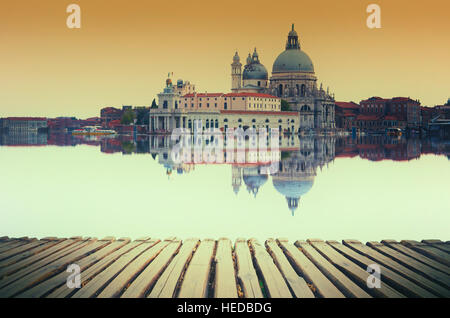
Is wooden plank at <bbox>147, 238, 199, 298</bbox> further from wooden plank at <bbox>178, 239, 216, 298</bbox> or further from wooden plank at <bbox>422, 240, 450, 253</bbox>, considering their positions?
wooden plank at <bbox>422, 240, 450, 253</bbox>

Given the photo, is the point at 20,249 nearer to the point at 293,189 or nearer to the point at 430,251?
the point at 430,251

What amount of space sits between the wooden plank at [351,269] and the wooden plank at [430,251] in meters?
0.83

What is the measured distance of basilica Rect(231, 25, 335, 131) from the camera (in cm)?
7881

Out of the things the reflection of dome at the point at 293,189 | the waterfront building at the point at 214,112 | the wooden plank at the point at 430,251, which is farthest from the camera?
the waterfront building at the point at 214,112

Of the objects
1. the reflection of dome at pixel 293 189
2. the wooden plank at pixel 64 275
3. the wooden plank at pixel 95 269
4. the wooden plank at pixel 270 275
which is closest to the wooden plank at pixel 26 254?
the wooden plank at pixel 64 275

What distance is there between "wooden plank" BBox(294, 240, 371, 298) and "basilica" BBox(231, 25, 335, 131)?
72706mm

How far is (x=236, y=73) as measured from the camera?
82562 mm

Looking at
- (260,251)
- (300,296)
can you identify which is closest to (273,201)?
(260,251)

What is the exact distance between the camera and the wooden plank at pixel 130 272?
13.7 ft

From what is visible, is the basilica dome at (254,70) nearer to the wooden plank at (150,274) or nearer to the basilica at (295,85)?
the basilica at (295,85)

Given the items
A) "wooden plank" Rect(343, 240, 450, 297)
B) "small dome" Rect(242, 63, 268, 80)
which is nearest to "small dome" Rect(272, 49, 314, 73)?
"small dome" Rect(242, 63, 268, 80)

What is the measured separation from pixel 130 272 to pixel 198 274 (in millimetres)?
535

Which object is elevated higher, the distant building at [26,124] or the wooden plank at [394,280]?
the distant building at [26,124]
